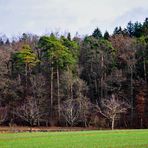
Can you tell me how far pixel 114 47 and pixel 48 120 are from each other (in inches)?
893

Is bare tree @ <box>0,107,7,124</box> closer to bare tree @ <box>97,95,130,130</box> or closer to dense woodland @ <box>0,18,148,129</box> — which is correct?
dense woodland @ <box>0,18,148,129</box>

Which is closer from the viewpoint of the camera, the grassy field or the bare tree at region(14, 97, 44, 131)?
the grassy field

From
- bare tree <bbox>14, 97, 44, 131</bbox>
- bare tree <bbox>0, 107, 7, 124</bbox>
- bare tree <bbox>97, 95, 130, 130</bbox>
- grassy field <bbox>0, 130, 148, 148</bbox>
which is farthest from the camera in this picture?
bare tree <bbox>0, 107, 7, 124</bbox>

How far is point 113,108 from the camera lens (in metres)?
65.6

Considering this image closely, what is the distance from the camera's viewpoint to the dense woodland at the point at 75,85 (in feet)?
225

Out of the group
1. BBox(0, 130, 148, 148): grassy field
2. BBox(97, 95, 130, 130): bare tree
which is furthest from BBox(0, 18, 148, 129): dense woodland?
BBox(0, 130, 148, 148): grassy field

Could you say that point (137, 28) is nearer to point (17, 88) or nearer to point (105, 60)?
point (105, 60)

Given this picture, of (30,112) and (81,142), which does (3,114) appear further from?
(81,142)

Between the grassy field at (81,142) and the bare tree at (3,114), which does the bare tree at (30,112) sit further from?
the grassy field at (81,142)

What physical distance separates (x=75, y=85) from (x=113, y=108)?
1025 centimetres

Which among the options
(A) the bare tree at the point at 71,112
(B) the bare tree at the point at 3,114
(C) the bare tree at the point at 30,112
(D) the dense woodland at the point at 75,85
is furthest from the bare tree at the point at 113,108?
(B) the bare tree at the point at 3,114

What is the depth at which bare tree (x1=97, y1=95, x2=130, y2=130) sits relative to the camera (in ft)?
215

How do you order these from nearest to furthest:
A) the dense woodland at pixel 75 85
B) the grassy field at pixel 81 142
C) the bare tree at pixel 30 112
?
the grassy field at pixel 81 142
the dense woodland at pixel 75 85
the bare tree at pixel 30 112

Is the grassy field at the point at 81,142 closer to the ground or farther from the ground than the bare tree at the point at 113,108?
closer to the ground
